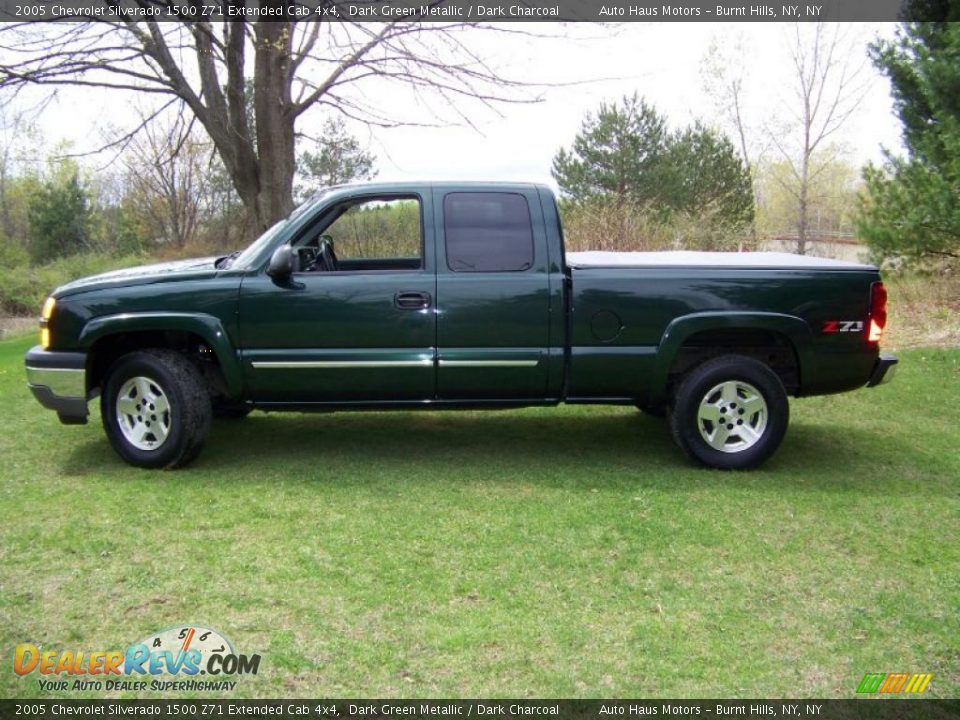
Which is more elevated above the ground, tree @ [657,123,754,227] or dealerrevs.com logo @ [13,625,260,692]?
tree @ [657,123,754,227]

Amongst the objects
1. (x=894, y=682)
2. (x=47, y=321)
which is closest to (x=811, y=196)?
(x=47, y=321)

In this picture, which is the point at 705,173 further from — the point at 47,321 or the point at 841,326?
the point at 47,321

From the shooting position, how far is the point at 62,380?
5.45m

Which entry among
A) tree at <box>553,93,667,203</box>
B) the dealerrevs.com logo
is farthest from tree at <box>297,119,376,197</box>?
the dealerrevs.com logo

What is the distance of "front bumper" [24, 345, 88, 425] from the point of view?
5441 millimetres

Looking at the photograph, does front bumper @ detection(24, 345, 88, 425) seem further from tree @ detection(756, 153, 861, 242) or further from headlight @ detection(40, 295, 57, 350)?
tree @ detection(756, 153, 861, 242)

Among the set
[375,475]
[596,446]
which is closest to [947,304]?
[596,446]

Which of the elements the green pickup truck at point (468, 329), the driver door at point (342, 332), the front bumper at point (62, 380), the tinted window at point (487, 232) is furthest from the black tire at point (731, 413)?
the front bumper at point (62, 380)

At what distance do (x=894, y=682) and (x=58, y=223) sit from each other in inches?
1566

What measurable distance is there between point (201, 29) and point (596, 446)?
8091 mm

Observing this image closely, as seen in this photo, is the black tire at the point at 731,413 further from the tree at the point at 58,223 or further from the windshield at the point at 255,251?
the tree at the point at 58,223

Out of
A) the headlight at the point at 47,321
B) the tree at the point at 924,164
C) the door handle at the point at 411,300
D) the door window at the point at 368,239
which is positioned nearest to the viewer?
the door handle at the point at 411,300

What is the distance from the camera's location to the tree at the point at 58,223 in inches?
1432

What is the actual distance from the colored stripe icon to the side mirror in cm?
391
